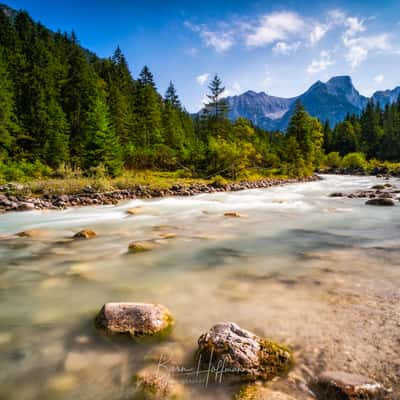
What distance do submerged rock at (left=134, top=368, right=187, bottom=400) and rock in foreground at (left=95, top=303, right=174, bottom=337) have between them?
1.66 ft

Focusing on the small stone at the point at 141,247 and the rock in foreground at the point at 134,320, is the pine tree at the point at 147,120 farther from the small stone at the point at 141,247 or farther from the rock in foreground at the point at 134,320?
the rock in foreground at the point at 134,320

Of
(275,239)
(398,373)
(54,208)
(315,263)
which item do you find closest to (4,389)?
(398,373)

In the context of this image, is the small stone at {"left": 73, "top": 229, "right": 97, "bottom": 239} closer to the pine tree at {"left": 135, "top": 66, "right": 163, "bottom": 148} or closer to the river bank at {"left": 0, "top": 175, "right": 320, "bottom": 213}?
the river bank at {"left": 0, "top": 175, "right": 320, "bottom": 213}

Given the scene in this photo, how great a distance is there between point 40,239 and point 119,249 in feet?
8.27

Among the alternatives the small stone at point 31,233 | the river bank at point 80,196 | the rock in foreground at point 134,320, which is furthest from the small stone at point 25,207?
the rock in foreground at point 134,320

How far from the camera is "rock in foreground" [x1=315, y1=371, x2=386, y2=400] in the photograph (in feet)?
6.12

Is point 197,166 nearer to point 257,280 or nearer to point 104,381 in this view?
point 257,280

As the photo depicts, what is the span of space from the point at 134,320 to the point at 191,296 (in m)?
1.14

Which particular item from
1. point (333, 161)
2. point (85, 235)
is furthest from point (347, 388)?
point (333, 161)

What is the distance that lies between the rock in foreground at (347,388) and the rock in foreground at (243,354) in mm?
321

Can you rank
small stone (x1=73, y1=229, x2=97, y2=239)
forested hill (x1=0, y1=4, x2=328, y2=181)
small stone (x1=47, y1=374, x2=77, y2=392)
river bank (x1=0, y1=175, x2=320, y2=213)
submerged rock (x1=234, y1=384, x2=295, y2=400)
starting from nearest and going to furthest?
submerged rock (x1=234, y1=384, x2=295, y2=400) → small stone (x1=47, y1=374, x2=77, y2=392) → small stone (x1=73, y1=229, x2=97, y2=239) → river bank (x1=0, y1=175, x2=320, y2=213) → forested hill (x1=0, y1=4, x2=328, y2=181)

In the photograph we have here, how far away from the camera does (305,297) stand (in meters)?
3.62

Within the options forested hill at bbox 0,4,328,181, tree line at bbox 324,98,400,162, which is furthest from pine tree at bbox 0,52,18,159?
tree line at bbox 324,98,400,162

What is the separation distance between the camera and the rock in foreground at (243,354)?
7.20 ft
